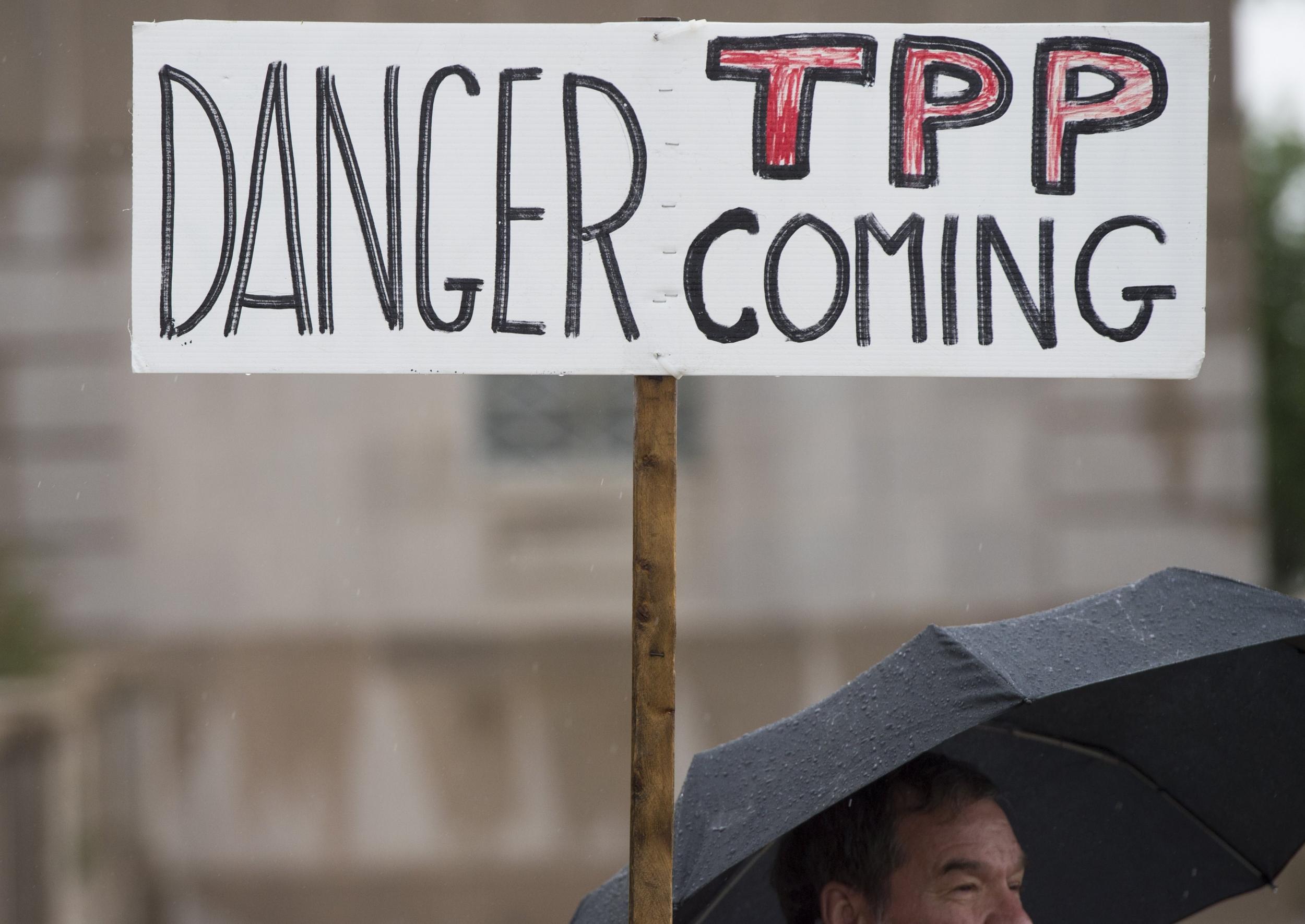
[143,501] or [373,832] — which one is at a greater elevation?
[143,501]

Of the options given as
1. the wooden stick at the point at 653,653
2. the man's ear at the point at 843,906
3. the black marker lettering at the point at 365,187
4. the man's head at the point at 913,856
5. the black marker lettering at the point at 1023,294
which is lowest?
the man's ear at the point at 843,906

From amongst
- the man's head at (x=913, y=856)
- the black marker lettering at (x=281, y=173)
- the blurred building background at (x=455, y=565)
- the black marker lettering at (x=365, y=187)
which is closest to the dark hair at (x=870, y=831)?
the man's head at (x=913, y=856)

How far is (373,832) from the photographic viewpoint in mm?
6109

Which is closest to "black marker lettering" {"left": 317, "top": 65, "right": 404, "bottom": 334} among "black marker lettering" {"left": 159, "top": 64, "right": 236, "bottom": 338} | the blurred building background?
"black marker lettering" {"left": 159, "top": 64, "right": 236, "bottom": 338}

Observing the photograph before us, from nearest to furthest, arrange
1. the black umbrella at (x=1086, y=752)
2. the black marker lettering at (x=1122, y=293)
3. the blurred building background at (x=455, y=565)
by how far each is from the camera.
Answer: the black umbrella at (x=1086, y=752), the black marker lettering at (x=1122, y=293), the blurred building background at (x=455, y=565)

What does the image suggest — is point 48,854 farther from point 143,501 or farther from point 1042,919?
point 1042,919

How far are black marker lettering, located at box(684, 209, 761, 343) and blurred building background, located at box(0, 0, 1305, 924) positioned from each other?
4.41 meters

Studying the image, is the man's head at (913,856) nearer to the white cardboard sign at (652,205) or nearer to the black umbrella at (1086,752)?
the black umbrella at (1086,752)

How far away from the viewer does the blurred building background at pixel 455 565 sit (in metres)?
6.07

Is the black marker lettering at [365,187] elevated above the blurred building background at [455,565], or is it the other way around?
the black marker lettering at [365,187]

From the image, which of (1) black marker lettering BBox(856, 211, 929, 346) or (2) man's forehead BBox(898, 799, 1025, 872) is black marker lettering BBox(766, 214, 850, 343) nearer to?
(1) black marker lettering BBox(856, 211, 929, 346)

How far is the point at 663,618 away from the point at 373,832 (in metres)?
4.84

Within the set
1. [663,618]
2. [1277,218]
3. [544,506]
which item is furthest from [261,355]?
[1277,218]

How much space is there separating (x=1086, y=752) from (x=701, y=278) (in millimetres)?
1036
